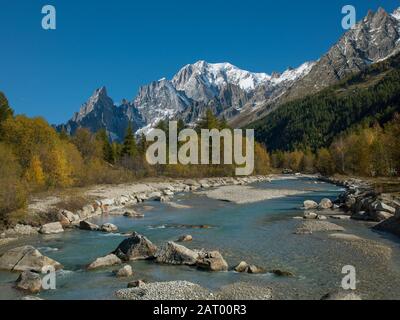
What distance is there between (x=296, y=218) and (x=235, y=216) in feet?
25.4

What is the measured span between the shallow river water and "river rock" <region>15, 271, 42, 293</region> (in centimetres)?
58

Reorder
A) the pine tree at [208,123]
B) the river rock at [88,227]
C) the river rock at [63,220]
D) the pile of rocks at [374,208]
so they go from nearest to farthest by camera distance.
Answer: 1. the river rock at [88,227]
2. the pile of rocks at [374,208]
3. the river rock at [63,220]
4. the pine tree at [208,123]

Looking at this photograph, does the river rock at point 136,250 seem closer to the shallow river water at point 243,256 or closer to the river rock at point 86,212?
the shallow river water at point 243,256

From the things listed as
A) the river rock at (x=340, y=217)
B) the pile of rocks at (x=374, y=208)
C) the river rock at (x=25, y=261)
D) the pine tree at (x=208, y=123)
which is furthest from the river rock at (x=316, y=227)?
the pine tree at (x=208, y=123)

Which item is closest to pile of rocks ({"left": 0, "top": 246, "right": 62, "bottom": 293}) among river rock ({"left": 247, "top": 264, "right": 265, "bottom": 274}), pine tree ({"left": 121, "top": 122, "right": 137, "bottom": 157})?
river rock ({"left": 247, "top": 264, "right": 265, "bottom": 274})

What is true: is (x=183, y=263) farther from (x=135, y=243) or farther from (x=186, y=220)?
(x=186, y=220)

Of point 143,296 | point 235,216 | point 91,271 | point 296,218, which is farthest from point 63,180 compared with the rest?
point 143,296

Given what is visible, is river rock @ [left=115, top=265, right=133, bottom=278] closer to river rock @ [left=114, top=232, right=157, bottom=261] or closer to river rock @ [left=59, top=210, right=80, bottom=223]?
river rock @ [left=114, top=232, right=157, bottom=261]

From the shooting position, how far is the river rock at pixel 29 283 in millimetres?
22223

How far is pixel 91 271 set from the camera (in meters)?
26.4

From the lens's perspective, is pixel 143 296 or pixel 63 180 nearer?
pixel 143 296

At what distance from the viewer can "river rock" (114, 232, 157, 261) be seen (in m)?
29.3

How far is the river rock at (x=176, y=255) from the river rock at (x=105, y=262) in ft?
9.39
